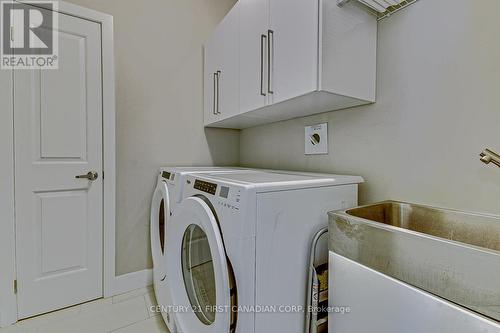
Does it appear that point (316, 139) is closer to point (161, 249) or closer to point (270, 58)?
point (270, 58)

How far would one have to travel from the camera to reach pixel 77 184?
5.51 feet

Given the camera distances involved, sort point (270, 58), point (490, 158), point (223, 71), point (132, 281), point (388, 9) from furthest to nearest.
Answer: point (132, 281), point (223, 71), point (270, 58), point (388, 9), point (490, 158)

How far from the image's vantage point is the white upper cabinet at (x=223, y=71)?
62.3 inches

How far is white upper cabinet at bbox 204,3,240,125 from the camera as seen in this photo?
1.58 m

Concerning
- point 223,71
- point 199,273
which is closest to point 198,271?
point 199,273

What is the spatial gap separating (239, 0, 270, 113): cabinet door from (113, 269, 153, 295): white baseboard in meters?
1.52

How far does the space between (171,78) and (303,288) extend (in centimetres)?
184

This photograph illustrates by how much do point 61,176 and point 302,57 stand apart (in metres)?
1.71

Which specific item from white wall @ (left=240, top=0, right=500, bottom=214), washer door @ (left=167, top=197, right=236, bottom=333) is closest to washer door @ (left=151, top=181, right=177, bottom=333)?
washer door @ (left=167, top=197, right=236, bottom=333)

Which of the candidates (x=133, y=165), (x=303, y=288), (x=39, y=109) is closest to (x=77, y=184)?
(x=133, y=165)

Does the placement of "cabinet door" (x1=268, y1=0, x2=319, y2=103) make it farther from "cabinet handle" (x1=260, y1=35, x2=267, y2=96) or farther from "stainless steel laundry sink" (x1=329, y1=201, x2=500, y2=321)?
"stainless steel laundry sink" (x1=329, y1=201, x2=500, y2=321)

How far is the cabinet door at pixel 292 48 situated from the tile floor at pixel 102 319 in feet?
5.13

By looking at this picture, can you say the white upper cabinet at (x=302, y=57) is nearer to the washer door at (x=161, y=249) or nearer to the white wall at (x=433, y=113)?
the white wall at (x=433, y=113)

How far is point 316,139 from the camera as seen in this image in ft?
4.97
